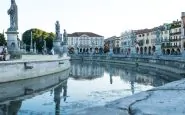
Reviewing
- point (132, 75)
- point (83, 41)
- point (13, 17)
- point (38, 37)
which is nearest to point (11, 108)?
point (13, 17)

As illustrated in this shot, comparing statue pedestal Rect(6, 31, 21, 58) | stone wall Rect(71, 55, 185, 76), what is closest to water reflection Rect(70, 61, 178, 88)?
stone wall Rect(71, 55, 185, 76)

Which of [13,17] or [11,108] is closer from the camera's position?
[11,108]

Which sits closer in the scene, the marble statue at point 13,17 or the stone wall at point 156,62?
the marble statue at point 13,17

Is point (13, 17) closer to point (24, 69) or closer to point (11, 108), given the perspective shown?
point (24, 69)

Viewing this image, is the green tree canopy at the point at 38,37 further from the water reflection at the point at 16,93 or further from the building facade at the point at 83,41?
the water reflection at the point at 16,93

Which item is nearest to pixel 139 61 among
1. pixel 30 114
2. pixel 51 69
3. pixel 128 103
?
pixel 51 69

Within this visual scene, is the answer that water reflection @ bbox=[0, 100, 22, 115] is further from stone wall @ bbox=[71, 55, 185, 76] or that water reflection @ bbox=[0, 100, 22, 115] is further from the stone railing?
the stone railing

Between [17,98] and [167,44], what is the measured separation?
351 ft

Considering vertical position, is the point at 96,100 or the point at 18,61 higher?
the point at 18,61

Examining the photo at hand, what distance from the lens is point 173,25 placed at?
12488 centimetres

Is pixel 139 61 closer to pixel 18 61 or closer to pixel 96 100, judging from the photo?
pixel 18 61

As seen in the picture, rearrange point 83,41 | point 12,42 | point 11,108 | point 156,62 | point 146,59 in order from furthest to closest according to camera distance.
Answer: point 83,41 → point 146,59 → point 156,62 → point 12,42 → point 11,108

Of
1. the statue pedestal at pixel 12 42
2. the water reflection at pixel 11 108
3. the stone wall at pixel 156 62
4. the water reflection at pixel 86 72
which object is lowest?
the water reflection at pixel 86 72

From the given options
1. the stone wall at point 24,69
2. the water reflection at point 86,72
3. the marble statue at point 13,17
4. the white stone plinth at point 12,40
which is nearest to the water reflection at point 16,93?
the stone wall at point 24,69
